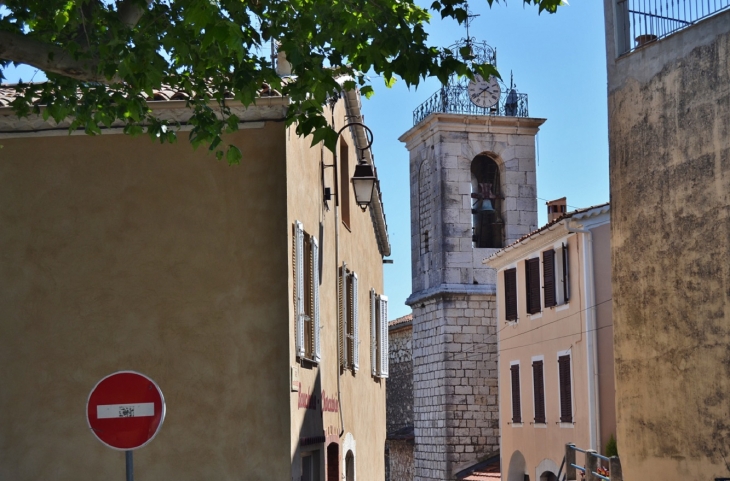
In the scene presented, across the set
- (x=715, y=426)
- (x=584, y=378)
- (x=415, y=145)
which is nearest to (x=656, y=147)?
(x=715, y=426)

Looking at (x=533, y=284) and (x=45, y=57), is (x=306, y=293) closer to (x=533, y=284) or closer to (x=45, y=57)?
(x=45, y=57)

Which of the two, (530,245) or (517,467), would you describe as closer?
(530,245)

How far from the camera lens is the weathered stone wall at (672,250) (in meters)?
14.3

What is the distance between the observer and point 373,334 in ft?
62.3

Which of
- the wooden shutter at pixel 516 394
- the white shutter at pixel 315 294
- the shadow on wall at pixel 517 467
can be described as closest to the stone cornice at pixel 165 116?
the white shutter at pixel 315 294

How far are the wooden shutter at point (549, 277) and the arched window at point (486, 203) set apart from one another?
1191 centimetres

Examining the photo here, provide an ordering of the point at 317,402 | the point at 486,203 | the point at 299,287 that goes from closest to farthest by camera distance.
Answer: the point at 299,287 → the point at 317,402 → the point at 486,203

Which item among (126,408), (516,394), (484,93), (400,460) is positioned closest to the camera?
(126,408)

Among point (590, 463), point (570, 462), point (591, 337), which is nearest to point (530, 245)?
point (591, 337)

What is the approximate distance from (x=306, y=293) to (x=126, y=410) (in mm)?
4813

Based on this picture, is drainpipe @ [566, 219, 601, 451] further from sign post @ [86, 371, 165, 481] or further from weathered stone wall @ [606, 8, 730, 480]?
sign post @ [86, 371, 165, 481]

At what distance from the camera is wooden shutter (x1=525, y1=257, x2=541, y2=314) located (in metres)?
28.3

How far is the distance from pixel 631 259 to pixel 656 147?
1.65 metres

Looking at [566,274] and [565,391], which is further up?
[566,274]
